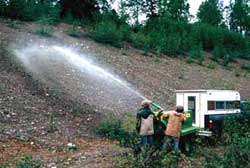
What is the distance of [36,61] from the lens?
1764cm

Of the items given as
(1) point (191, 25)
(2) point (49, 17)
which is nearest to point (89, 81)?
(2) point (49, 17)

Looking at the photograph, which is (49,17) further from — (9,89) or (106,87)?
(9,89)

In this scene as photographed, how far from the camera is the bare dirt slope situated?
428 inches

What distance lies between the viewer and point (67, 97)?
1474 centimetres

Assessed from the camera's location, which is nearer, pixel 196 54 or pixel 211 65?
pixel 211 65

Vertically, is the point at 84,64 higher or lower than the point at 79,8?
lower

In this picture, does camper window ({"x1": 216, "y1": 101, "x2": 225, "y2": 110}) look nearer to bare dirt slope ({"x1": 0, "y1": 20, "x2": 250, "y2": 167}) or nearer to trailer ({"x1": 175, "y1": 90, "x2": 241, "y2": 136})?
trailer ({"x1": 175, "y1": 90, "x2": 241, "y2": 136})

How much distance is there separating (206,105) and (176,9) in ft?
107

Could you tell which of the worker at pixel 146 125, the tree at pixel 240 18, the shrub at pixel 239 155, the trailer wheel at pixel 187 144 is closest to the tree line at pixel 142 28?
the tree at pixel 240 18

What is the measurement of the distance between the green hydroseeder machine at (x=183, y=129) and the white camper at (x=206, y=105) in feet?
2.75

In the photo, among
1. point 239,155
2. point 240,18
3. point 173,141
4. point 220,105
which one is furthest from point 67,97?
point 240,18

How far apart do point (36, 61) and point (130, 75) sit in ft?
12.2

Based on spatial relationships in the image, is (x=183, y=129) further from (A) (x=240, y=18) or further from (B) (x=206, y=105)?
(A) (x=240, y=18)

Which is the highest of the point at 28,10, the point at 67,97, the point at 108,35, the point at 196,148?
the point at 28,10
